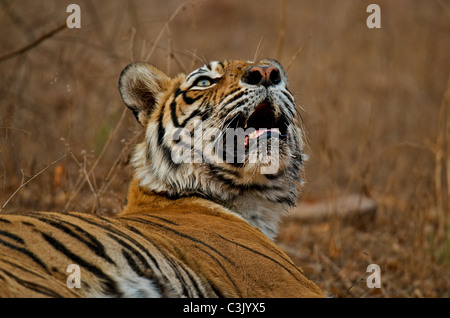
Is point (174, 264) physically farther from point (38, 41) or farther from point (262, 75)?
point (38, 41)

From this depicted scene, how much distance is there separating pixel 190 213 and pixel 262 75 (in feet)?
2.48

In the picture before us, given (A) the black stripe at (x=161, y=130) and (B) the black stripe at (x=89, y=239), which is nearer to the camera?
(B) the black stripe at (x=89, y=239)

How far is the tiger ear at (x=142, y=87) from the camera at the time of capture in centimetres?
332

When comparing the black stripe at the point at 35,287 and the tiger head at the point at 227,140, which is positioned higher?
the tiger head at the point at 227,140

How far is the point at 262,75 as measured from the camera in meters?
2.93

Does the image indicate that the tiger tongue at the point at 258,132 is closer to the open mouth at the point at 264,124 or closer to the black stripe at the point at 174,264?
the open mouth at the point at 264,124

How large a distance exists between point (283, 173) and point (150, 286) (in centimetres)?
130

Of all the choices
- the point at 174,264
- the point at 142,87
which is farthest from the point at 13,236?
the point at 142,87

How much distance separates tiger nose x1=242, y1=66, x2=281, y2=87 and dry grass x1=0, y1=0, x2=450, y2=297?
60 cm

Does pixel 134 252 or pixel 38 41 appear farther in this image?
pixel 38 41

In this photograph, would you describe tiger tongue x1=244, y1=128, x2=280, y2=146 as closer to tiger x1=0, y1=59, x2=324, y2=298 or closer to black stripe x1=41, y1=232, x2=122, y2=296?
tiger x1=0, y1=59, x2=324, y2=298

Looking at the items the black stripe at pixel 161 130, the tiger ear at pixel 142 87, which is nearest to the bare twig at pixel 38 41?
the tiger ear at pixel 142 87

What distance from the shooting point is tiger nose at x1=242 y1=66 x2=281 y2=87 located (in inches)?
115
